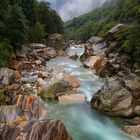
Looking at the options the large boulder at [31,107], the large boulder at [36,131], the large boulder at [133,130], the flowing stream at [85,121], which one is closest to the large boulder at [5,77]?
the large boulder at [31,107]

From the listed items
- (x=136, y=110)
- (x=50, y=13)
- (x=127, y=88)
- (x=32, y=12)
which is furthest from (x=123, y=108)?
(x=50, y=13)

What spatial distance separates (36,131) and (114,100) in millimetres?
8374

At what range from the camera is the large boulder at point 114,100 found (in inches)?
745

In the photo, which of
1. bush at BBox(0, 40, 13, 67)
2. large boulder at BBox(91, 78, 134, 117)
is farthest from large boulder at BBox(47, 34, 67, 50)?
large boulder at BBox(91, 78, 134, 117)

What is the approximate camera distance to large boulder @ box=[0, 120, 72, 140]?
1277 cm

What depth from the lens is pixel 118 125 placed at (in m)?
17.7

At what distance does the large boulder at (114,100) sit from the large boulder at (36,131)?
6.57 metres

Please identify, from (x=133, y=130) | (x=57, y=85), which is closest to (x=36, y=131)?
(x=133, y=130)

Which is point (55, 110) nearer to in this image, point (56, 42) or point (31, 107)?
point (31, 107)

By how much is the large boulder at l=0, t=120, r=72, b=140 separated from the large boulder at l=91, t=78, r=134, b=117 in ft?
21.6

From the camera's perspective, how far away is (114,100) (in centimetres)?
1948

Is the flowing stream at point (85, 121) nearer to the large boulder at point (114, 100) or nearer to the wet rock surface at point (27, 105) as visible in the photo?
the large boulder at point (114, 100)

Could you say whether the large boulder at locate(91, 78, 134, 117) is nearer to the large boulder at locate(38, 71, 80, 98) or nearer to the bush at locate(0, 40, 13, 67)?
the large boulder at locate(38, 71, 80, 98)

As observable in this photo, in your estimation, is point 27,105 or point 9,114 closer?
point 9,114
